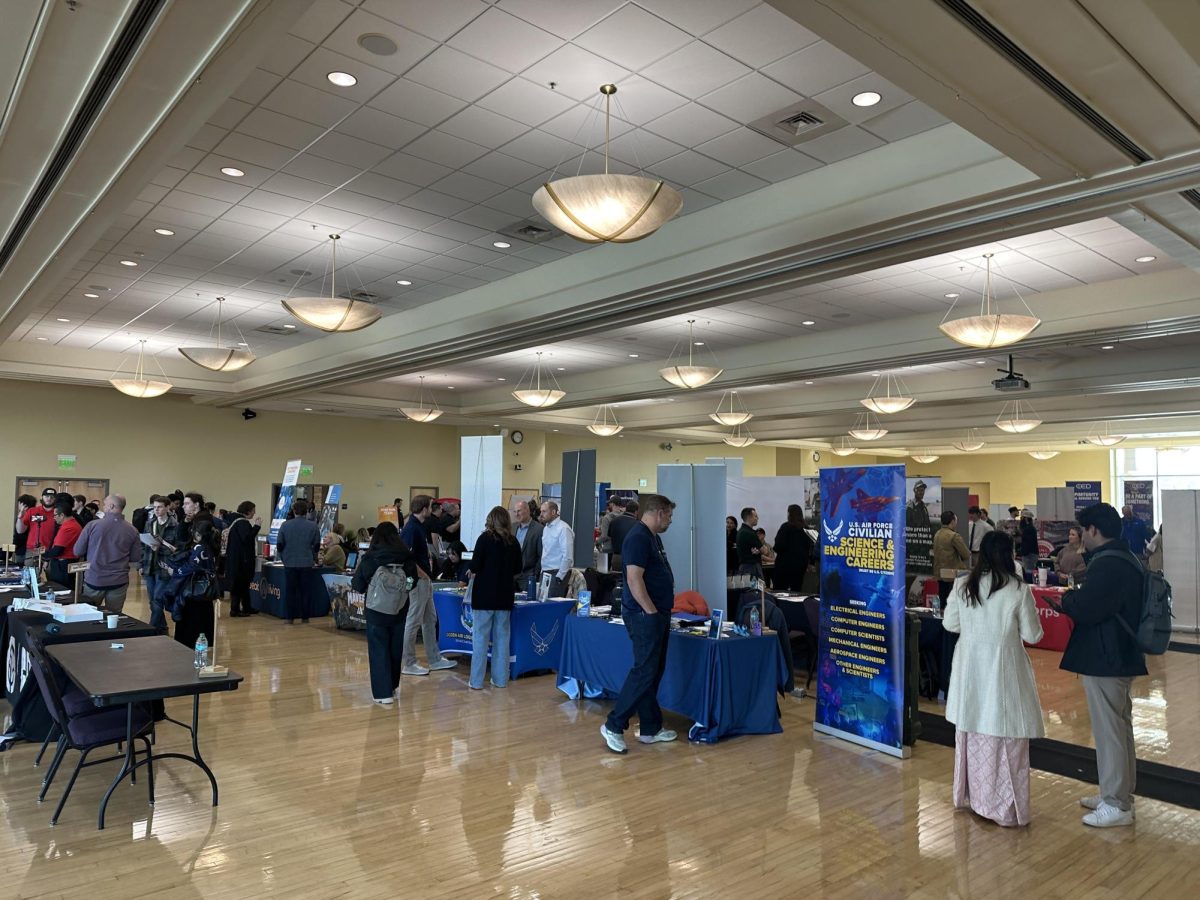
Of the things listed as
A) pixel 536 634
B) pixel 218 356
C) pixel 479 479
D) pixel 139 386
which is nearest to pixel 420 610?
pixel 536 634

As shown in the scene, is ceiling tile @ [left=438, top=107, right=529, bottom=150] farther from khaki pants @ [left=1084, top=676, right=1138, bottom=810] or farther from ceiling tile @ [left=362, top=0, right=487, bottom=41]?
khaki pants @ [left=1084, top=676, right=1138, bottom=810]

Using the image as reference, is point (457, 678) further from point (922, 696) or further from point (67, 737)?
point (922, 696)

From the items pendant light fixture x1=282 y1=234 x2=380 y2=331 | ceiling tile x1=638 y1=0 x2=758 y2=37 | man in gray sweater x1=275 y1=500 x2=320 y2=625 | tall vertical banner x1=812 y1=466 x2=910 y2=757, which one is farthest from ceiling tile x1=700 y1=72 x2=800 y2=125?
man in gray sweater x1=275 y1=500 x2=320 y2=625

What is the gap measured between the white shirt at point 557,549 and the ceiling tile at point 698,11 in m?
4.73

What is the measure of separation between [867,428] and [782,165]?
14465 millimetres

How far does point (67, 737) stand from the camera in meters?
4.02

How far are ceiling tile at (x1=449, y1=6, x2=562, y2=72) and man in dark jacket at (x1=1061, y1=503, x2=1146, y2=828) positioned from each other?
3.75 m

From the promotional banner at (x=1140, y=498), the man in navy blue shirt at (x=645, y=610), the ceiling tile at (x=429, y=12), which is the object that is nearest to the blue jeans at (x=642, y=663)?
the man in navy blue shirt at (x=645, y=610)

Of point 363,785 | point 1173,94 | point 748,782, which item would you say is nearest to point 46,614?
point 363,785

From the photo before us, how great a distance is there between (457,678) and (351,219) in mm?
4145

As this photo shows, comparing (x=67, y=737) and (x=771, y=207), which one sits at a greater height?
(x=771, y=207)

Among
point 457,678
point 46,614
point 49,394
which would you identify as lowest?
point 457,678

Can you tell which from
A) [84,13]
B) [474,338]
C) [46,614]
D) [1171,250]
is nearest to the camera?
[84,13]

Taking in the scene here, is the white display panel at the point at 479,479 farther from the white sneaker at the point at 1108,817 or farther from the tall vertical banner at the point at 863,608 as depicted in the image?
the white sneaker at the point at 1108,817
